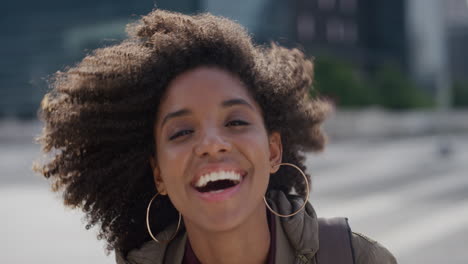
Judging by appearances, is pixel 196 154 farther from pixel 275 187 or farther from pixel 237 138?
pixel 275 187

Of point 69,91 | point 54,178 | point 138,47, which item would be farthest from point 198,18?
point 54,178

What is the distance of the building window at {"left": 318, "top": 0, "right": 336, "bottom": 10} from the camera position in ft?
159

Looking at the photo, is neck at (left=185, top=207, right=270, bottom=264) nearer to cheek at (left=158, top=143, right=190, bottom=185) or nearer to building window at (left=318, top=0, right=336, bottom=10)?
cheek at (left=158, top=143, right=190, bottom=185)

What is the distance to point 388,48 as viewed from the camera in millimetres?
52094

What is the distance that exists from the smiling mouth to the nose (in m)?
0.08

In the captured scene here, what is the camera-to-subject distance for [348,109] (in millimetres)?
32656

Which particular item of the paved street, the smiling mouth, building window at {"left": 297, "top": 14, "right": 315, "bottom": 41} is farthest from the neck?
building window at {"left": 297, "top": 14, "right": 315, "bottom": 41}

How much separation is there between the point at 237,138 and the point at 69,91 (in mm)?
807

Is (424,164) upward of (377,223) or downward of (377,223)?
upward

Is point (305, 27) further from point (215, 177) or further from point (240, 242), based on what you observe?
point (215, 177)

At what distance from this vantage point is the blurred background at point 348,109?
7543mm

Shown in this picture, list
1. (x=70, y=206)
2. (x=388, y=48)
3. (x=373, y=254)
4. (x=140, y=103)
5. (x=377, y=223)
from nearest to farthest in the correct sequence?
1. (x=373, y=254)
2. (x=140, y=103)
3. (x=70, y=206)
4. (x=377, y=223)
5. (x=388, y=48)

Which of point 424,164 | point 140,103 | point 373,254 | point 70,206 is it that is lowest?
point 373,254

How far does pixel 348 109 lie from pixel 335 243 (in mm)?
30682
